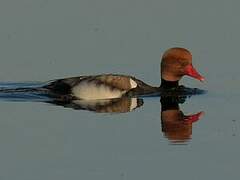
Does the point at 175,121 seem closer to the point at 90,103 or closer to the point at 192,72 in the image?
the point at 90,103

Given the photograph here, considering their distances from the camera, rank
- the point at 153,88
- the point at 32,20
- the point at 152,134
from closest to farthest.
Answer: the point at 152,134 → the point at 153,88 → the point at 32,20

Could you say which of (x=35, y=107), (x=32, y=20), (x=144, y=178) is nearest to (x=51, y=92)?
(x=35, y=107)

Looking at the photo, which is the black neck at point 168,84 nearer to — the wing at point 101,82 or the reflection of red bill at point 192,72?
the reflection of red bill at point 192,72

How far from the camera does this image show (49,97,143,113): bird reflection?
1719cm

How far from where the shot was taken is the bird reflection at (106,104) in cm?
1719

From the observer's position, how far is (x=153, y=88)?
1838cm

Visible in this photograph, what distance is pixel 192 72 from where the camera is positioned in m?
18.7

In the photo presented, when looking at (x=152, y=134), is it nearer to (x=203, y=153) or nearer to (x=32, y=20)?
(x=203, y=153)

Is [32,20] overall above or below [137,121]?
above

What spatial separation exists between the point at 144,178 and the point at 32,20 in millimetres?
10581

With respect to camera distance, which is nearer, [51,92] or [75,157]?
[75,157]

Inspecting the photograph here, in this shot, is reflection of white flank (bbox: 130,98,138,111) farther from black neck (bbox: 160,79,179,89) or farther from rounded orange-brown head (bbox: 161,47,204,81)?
rounded orange-brown head (bbox: 161,47,204,81)

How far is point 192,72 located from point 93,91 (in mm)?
1656

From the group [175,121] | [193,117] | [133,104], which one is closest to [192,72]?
[133,104]
